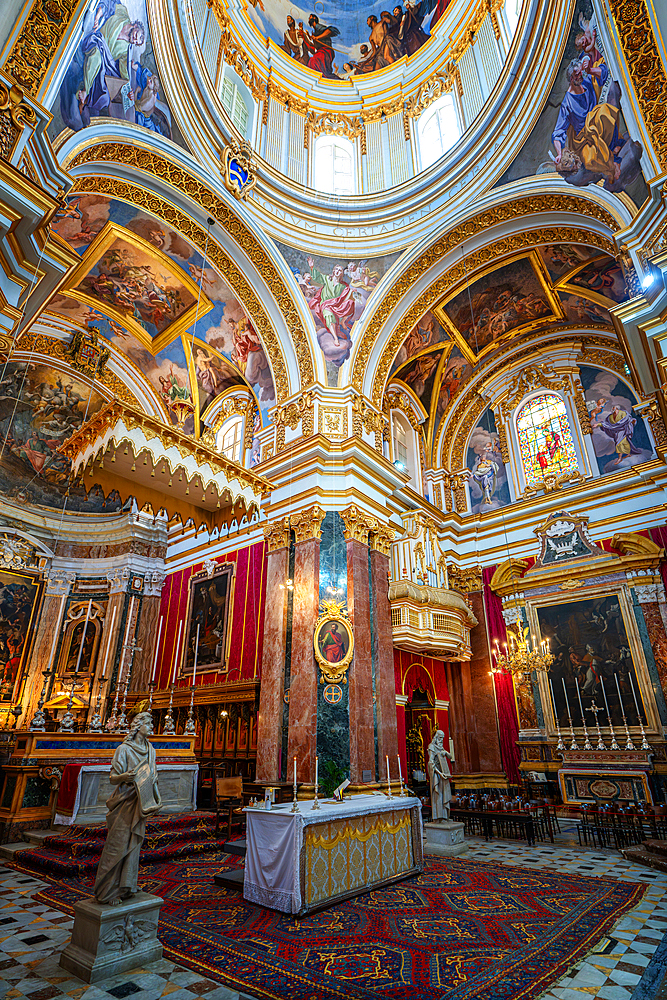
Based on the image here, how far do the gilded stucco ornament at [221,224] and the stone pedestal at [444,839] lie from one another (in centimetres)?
917

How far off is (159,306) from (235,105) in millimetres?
5010

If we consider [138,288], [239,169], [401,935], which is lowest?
[401,935]

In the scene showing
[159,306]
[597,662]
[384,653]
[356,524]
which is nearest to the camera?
[384,653]

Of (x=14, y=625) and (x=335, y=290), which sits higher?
(x=335, y=290)

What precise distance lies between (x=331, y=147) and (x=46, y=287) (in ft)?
38.0

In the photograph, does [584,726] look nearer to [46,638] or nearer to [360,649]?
[360,649]

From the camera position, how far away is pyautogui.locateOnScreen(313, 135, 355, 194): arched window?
1423 cm

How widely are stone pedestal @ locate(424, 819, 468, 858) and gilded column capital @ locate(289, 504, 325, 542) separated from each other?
550cm

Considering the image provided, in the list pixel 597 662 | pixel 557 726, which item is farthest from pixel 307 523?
pixel 557 726

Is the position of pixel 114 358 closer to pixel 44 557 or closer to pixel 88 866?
pixel 44 557

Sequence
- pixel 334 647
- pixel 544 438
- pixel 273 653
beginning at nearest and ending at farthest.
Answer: pixel 334 647
pixel 273 653
pixel 544 438

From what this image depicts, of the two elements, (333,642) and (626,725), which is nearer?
(333,642)

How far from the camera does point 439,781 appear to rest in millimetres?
9633

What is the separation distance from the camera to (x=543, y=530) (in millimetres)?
14438
